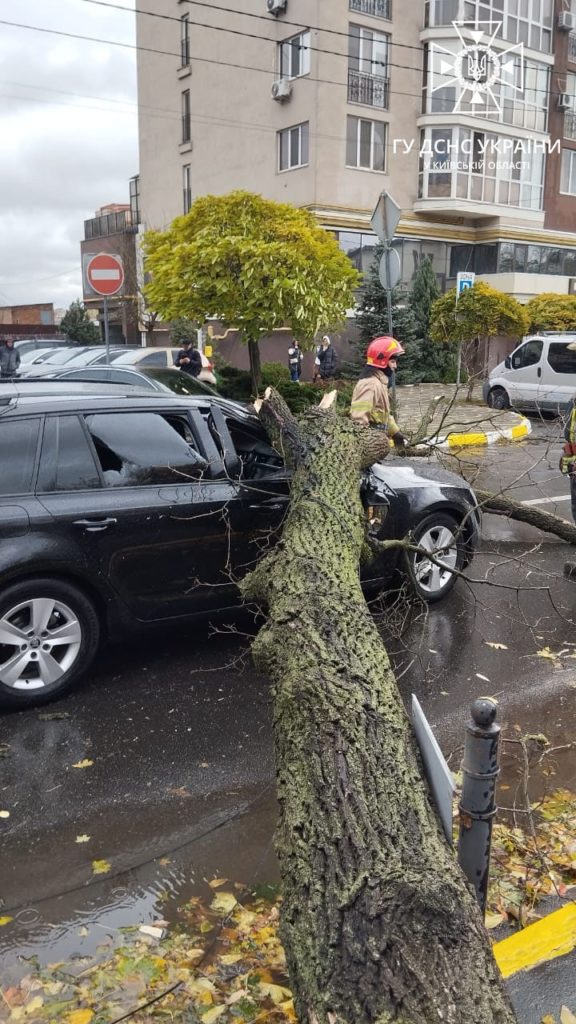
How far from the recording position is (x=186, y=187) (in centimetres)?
3869

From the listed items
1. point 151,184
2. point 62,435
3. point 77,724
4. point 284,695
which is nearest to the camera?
point 284,695

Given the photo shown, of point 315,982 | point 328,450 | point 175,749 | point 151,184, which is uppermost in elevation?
point 151,184

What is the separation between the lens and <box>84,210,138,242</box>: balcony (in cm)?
4500

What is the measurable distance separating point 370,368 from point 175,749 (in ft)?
12.6

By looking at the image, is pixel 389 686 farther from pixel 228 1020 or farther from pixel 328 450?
pixel 328 450

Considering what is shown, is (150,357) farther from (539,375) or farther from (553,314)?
(553,314)

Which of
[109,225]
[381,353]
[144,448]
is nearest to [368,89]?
[109,225]

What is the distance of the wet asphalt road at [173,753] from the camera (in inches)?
128

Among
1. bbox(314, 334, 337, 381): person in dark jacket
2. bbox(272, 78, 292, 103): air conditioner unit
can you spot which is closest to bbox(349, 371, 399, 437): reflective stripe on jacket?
bbox(314, 334, 337, 381): person in dark jacket

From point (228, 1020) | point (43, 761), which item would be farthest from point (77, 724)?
point (228, 1020)

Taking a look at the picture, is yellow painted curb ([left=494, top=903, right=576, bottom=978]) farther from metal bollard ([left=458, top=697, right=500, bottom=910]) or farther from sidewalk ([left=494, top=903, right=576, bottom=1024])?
metal bollard ([left=458, top=697, right=500, bottom=910])

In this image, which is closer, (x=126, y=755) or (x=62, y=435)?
(x=126, y=755)

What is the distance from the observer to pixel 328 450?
5141 mm

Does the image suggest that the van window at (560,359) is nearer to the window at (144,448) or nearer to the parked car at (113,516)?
the parked car at (113,516)
